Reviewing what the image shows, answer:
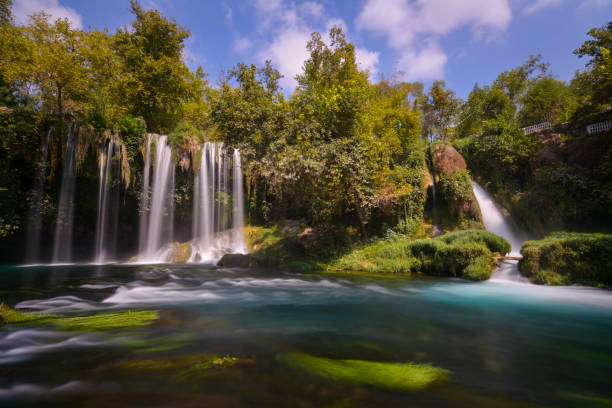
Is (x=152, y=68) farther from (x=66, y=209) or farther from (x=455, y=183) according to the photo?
(x=455, y=183)

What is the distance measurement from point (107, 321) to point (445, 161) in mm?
18838

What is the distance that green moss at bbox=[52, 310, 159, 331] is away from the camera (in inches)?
141

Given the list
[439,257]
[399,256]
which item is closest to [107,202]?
[399,256]

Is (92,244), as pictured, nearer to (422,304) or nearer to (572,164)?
(422,304)

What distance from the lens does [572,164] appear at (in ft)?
50.3

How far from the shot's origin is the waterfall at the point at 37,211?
1436 cm

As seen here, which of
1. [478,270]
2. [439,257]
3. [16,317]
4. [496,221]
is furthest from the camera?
[496,221]

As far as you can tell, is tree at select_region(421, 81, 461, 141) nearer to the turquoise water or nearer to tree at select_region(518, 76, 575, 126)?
tree at select_region(518, 76, 575, 126)

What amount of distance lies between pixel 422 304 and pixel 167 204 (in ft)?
55.8

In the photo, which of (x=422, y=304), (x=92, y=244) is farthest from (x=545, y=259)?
(x=92, y=244)

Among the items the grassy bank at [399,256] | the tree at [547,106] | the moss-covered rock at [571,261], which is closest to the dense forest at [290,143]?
the grassy bank at [399,256]

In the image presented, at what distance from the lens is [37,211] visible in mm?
14898

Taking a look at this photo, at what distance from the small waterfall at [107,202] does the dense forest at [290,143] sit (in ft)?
1.32

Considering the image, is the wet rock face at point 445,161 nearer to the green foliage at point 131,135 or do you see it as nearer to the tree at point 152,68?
the green foliage at point 131,135
